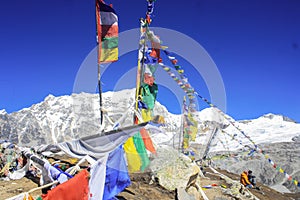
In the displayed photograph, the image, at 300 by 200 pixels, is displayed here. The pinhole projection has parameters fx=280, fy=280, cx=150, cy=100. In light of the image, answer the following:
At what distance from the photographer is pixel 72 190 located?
212 inches

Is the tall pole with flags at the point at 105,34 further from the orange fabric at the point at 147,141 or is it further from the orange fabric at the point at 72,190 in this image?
the orange fabric at the point at 72,190

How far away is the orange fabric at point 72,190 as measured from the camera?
5.04 m

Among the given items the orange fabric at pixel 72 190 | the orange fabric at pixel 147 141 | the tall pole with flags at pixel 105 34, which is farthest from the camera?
the orange fabric at pixel 147 141

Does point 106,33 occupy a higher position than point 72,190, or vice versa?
point 106,33

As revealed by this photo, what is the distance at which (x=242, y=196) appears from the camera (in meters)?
12.2

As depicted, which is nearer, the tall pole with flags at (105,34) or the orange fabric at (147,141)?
the tall pole with flags at (105,34)

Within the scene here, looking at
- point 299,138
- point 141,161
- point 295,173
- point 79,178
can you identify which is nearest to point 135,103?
point 141,161

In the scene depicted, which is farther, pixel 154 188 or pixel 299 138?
pixel 299 138

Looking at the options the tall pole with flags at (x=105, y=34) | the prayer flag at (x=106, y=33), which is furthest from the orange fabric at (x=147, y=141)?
the prayer flag at (x=106, y=33)

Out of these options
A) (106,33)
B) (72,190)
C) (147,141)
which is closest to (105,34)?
(106,33)

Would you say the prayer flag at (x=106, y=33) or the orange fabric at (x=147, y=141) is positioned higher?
the prayer flag at (x=106, y=33)

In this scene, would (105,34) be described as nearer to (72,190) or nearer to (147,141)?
(147,141)

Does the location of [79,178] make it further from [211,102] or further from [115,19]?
[211,102]

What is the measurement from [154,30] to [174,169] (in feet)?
19.9
